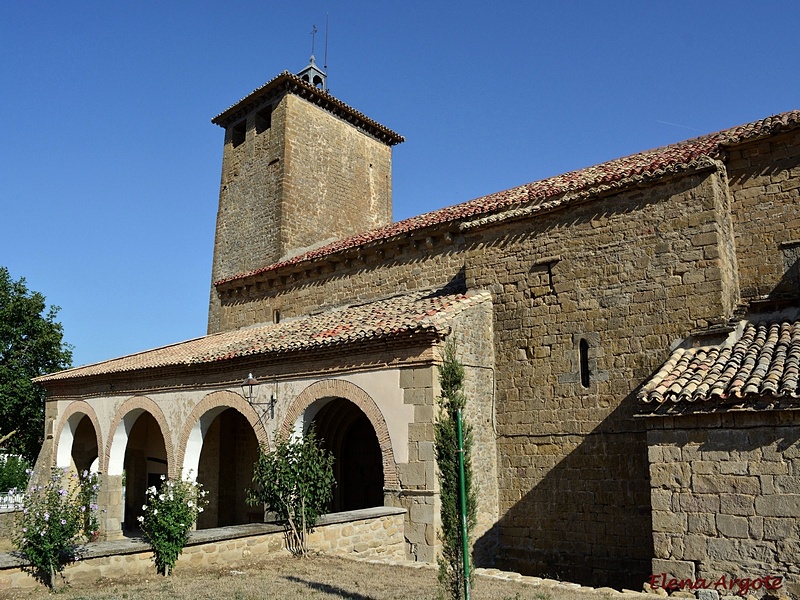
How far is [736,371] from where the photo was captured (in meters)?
8.24

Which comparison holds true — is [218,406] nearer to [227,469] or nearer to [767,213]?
[227,469]

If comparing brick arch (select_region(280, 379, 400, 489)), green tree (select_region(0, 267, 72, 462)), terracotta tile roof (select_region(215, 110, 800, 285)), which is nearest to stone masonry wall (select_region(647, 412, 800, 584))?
brick arch (select_region(280, 379, 400, 489))

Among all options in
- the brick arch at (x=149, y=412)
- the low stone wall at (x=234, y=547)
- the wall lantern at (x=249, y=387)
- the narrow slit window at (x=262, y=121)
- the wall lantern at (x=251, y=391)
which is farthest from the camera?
the narrow slit window at (x=262, y=121)

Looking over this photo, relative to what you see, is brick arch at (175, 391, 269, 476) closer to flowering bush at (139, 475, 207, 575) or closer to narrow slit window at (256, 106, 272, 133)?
flowering bush at (139, 475, 207, 575)

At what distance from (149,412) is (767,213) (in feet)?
44.8

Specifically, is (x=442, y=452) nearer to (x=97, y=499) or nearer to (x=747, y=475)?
(x=747, y=475)

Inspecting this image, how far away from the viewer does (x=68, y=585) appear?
7.23 m

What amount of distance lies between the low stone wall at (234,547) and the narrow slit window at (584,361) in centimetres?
354

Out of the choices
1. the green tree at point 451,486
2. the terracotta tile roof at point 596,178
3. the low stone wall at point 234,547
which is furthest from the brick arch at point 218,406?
the green tree at point 451,486

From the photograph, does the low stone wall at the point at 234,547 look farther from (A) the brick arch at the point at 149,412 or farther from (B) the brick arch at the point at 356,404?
(A) the brick arch at the point at 149,412

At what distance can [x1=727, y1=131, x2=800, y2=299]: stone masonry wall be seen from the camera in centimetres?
1013

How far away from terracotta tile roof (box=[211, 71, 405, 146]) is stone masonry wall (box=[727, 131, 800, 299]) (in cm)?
1398

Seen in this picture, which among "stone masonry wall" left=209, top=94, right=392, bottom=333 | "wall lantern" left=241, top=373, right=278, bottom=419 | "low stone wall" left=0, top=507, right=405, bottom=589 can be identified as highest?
"stone masonry wall" left=209, top=94, right=392, bottom=333

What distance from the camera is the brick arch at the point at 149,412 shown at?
567 inches
